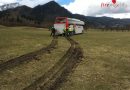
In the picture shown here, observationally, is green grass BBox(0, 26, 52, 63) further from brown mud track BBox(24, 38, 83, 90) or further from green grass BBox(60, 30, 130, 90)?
green grass BBox(60, 30, 130, 90)

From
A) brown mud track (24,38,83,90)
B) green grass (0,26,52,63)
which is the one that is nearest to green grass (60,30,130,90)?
brown mud track (24,38,83,90)

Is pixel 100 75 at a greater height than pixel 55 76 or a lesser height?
lesser

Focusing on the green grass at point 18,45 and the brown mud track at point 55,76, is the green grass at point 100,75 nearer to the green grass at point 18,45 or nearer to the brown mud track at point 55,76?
the brown mud track at point 55,76

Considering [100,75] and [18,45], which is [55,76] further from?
[18,45]

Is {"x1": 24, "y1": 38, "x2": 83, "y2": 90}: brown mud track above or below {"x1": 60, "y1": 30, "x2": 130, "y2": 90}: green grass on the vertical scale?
above

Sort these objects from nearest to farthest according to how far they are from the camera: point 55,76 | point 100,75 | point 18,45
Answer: point 55,76, point 100,75, point 18,45

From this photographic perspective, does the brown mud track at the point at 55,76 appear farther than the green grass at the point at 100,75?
No

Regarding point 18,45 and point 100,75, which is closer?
point 100,75

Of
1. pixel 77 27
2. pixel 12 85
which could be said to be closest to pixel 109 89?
pixel 12 85

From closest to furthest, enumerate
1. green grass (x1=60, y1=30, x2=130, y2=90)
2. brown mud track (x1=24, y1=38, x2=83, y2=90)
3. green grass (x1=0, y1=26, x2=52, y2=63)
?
1. brown mud track (x1=24, y1=38, x2=83, y2=90)
2. green grass (x1=60, y1=30, x2=130, y2=90)
3. green grass (x1=0, y1=26, x2=52, y2=63)

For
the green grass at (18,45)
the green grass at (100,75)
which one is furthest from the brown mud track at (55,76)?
the green grass at (18,45)

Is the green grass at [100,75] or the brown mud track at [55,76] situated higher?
the brown mud track at [55,76]

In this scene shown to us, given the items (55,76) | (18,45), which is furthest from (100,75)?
(18,45)

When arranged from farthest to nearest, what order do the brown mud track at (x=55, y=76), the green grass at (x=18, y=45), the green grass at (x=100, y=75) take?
the green grass at (x=18, y=45) < the green grass at (x=100, y=75) < the brown mud track at (x=55, y=76)
